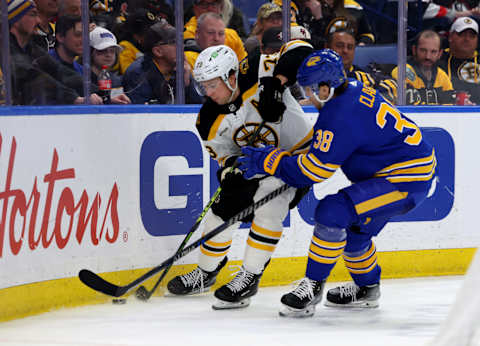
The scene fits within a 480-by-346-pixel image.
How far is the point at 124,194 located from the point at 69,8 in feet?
2.82

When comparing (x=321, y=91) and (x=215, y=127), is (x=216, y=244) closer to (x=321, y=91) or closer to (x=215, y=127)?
(x=215, y=127)

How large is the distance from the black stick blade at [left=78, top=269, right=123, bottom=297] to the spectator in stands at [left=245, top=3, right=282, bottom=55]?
1.41 metres

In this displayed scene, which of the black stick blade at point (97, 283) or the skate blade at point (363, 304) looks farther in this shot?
the skate blade at point (363, 304)

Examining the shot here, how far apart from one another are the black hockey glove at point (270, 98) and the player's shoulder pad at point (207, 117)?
191mm

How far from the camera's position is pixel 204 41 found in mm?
4086

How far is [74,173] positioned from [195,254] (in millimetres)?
751

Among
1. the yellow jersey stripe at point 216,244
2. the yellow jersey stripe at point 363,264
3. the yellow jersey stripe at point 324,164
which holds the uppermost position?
the yellow jersey stripe at point 324,164

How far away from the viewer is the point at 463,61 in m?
4.52

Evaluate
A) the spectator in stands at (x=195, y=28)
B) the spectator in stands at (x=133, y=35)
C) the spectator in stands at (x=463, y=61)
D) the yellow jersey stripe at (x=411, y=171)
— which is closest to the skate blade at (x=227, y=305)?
the yellow jersey stripe at (x=411, y=171)

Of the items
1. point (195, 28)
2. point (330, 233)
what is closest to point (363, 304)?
point (330, 233)

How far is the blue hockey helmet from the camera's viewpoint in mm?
3086

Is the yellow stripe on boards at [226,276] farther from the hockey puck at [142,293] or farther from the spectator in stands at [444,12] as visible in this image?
the spectator in stands at [444,12]

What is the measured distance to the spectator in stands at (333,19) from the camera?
4.24 m

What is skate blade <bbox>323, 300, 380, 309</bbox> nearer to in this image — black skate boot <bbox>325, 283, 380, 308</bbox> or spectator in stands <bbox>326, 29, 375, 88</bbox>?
black skate boot <bbox>325, 283, 380, 308</bbox>
